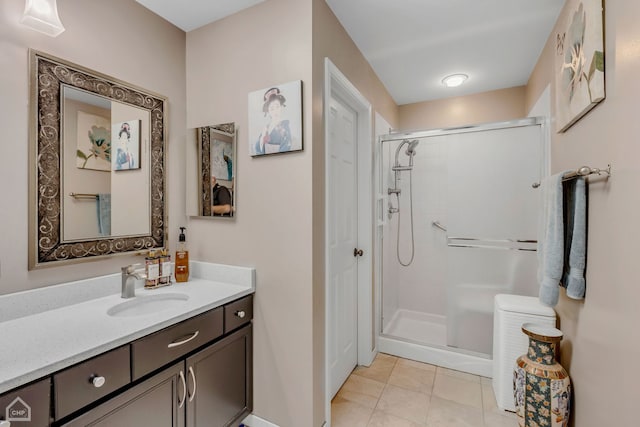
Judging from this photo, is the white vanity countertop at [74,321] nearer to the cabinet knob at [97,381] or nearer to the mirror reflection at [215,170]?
the cabinet knob at [97,381]

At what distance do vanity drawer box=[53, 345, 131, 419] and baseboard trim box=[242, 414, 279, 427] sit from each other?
88cm

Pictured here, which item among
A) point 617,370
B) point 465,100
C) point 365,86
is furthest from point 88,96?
point 465,100

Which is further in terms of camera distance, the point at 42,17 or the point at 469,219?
the point at 469,219

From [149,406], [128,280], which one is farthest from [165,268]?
[149,406]

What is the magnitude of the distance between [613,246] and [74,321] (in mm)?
2177

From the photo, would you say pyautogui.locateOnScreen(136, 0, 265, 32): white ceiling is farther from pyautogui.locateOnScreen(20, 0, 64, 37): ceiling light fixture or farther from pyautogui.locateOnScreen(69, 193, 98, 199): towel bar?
pyautogui.locateOnScreen(69, 193, 98, 199): towel bar

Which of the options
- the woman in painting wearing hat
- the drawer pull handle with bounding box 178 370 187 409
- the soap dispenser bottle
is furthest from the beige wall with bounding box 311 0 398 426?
the soap dispenser bottle

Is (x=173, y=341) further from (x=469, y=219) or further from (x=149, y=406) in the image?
(x=469, y=219)

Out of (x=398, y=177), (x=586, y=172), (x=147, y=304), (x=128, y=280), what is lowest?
(x=147, y=304)

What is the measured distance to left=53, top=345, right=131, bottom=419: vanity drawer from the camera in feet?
2.97

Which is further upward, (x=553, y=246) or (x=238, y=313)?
(x=553, y=246)

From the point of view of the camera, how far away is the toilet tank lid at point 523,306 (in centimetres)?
182

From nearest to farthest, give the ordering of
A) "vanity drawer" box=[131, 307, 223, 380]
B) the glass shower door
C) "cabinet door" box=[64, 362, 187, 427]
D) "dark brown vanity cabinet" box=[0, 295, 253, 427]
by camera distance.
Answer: "dark brown vanity cabinet" box=[0, 295, 253, 427] < "cabinet door" box=[64, 362, 187, 427] < "vanity drawer" box=[131, 307, 223, 380] < the glass shower door

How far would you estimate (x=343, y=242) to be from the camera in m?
2.19
